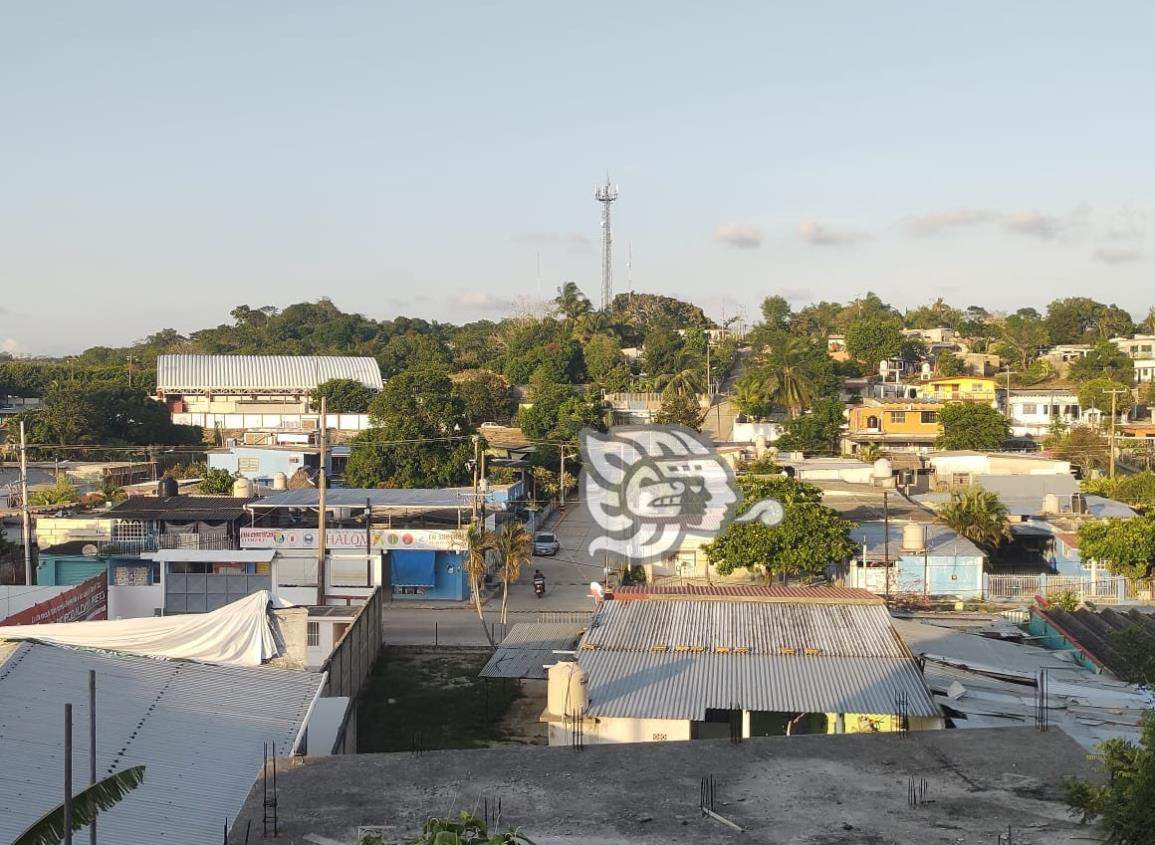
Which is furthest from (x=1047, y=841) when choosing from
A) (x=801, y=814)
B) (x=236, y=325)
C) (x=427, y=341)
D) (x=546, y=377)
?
(x=236, y=325)

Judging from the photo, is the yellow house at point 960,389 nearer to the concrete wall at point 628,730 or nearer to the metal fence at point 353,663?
the metal fence at point 353,663

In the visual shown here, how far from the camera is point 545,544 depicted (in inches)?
1672

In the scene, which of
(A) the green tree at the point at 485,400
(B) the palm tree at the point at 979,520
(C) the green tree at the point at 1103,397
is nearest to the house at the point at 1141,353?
(C) the green tree at the point at 1103,397

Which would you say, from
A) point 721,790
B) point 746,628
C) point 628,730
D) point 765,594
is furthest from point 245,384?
point 721,790

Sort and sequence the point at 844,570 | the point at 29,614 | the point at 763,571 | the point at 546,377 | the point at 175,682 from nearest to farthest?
the point at 175,682 → the point at 29,614 → the point at 763,571 → the point at 844,570 → the point at 546,377

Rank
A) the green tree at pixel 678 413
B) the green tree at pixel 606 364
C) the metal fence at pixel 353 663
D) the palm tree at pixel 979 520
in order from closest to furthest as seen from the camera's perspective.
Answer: the metal fence at pixel 353 663, the palm tree at pixel 979 520, the green tree at pixel 678 413, the green tree at pixel 606 364

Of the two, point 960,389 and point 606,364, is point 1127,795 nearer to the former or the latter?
point 960,389

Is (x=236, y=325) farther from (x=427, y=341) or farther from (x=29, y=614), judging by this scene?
(x=29, y=614)

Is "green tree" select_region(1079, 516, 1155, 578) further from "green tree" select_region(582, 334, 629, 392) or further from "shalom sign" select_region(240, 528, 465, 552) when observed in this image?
"green tree" select_region(582, 334, 629, 392)

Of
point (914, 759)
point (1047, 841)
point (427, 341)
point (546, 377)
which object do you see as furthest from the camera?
point (427, 341)

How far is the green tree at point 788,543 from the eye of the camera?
30.2 metres

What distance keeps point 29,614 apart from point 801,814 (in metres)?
16.7

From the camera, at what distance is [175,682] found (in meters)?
17.0

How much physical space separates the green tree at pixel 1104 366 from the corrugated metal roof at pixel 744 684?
7538 centimetres
